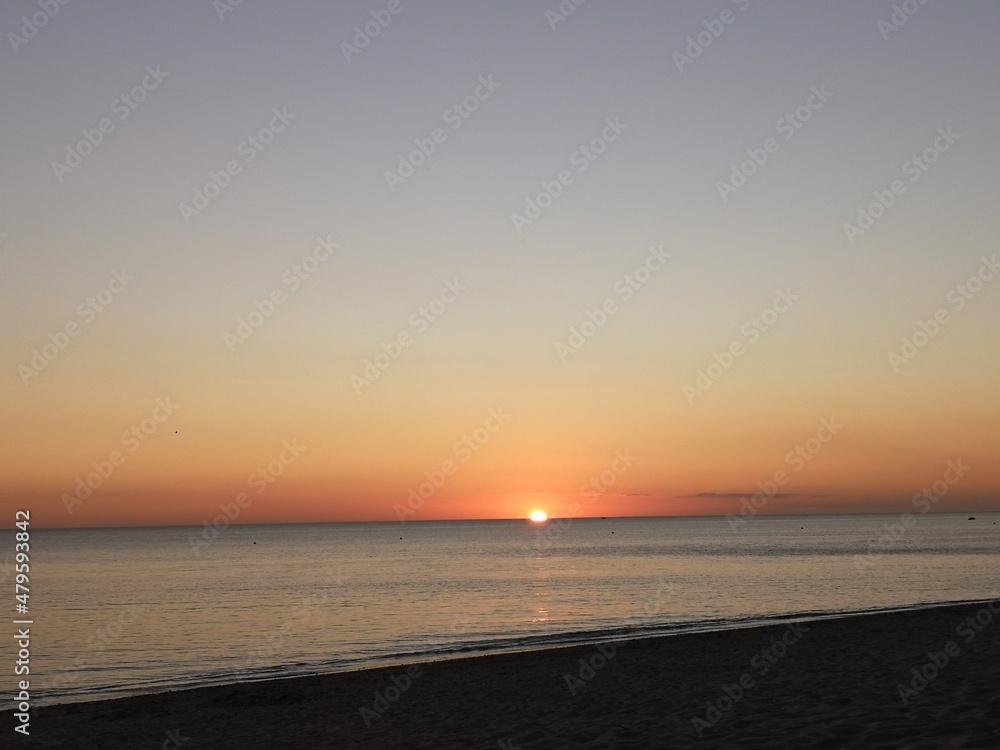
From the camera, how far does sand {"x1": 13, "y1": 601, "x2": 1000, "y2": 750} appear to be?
14.2 meters

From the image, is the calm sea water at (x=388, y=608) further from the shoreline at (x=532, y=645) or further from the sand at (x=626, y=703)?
the sand at (x=626, y=703)

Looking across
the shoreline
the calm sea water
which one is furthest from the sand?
the calm sea water

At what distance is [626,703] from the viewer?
18766mm

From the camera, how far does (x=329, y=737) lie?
59.2 ft

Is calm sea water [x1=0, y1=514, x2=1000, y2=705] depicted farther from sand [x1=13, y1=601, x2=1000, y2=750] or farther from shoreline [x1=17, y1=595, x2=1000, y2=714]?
sand [x1=13, y1=601, x2=1000, y2=750]

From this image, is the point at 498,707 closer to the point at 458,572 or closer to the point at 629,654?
the point at 629,654

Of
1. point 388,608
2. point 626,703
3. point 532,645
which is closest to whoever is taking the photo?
point 626,703

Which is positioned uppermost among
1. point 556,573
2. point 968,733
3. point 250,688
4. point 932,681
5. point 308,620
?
point 556,573

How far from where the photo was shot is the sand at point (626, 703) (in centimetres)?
1423

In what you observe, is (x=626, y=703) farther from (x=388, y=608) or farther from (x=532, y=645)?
(x=388, y=608)

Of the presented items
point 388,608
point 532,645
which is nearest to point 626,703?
point 532,645

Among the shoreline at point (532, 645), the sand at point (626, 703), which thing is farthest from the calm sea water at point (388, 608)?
the sand at point (626, 703)

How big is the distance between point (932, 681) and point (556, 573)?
7383 cm

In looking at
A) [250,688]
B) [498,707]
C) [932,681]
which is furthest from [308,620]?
[932,681]
